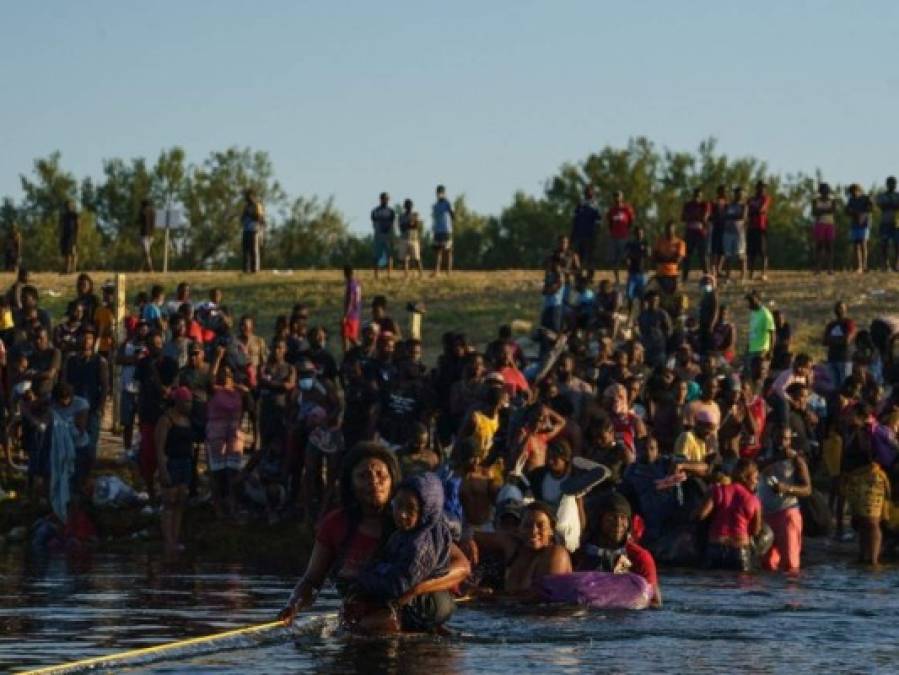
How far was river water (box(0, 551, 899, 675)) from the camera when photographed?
1608cm

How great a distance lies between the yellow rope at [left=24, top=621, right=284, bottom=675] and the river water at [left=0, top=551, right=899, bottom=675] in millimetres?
88

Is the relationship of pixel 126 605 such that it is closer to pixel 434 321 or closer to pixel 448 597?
pixel 448 597

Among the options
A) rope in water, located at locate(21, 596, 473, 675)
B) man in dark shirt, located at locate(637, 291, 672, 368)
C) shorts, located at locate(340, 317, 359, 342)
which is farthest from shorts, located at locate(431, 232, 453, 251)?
rope in water, located at locate(21, 596, 473, 675)

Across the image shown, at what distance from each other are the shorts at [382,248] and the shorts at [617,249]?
16.2 ft

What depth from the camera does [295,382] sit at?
27.4 metres

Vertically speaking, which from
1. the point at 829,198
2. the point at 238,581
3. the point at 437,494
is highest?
the point at 829,198

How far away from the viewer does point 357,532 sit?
15.1 metres

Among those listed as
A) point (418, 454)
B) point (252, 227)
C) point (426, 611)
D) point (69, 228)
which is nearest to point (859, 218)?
point (252, 227)

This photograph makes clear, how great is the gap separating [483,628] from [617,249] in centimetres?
2552

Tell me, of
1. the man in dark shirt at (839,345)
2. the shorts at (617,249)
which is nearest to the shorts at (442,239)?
the shorts at (617,249)

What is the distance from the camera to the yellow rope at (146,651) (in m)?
14.7

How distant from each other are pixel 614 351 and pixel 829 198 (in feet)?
55.6

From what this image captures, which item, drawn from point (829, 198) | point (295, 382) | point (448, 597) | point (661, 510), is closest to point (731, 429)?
point (661, 510)

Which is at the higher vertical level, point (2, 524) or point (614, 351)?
point (614, 351)
